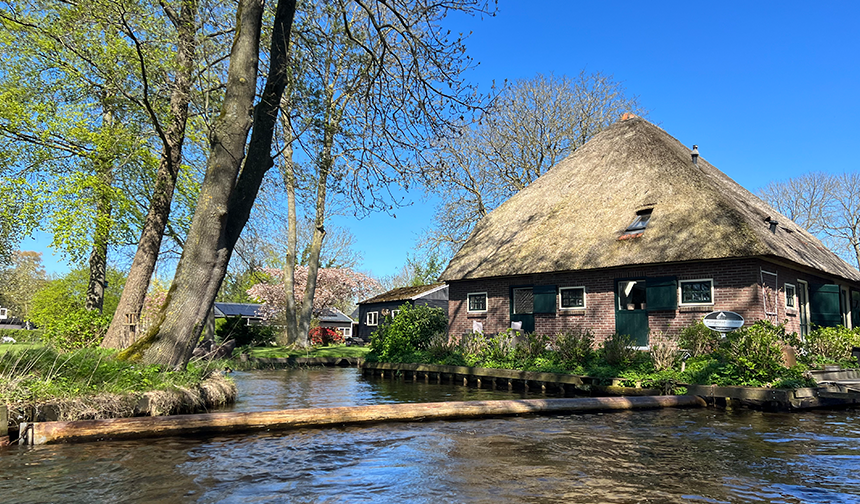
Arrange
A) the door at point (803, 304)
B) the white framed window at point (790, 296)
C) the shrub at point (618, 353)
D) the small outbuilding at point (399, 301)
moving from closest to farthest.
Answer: the shrub at point (618, 353) < the white framed window at point (790, 296) < the door at point (803, 304) < the small outbuilding at point (399, 301)

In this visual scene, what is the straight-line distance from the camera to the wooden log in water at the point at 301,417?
23.3 feet

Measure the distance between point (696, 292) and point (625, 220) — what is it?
3.17 meters

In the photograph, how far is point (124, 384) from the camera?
8.47 metres

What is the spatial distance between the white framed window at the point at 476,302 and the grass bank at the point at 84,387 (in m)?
13.6

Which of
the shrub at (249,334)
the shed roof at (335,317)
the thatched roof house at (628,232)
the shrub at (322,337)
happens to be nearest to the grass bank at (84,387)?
the thatched roof house at (628,232)

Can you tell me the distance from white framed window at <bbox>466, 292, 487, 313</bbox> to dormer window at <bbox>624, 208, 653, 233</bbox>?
633 cm

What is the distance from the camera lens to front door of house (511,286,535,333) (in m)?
20.4

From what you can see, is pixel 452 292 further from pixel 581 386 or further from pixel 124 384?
pixel 124 384

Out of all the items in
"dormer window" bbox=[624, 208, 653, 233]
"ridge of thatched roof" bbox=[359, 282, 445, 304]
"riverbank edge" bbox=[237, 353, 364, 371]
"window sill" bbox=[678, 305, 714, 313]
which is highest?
"dormer window" bbox=[624, 208, 653, 233]

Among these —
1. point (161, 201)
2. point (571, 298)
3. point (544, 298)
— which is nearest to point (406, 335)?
point (544, 298)

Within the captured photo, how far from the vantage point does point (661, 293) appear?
55.5 ft

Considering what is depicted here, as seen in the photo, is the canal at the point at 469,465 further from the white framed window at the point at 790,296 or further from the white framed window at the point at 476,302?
the white framed window at the point at 476,302

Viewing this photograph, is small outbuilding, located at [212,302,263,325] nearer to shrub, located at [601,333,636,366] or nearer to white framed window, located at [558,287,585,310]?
white framed window, located at [558,287,585,310]

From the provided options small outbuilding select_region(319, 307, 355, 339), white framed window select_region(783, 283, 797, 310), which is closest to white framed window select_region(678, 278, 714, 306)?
white framed window select_region(783, 283, 797, 310)
